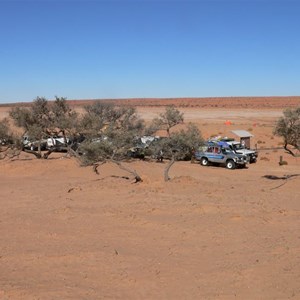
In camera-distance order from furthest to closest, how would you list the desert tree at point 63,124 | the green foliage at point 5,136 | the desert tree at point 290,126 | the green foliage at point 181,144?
1. the desert tree at point 63,124
2. the green foliage at point 5,136
3. the desert tree at point 290,126
4. the green foliage at point 181,144

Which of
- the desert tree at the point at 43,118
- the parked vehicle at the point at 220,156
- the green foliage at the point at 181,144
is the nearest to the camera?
the green foliage at the point at 181,144

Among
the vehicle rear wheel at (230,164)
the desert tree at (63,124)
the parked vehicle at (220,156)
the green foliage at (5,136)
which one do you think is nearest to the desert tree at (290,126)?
the parked vehicle at (220,156)

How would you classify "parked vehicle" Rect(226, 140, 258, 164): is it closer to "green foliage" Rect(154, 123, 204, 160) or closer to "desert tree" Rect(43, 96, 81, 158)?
"green foliage" Rect(154, 123, 204, 160)

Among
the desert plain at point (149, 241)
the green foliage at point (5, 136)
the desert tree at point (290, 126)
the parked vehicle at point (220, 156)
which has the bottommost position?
the parked vehicle at point (220, 156)

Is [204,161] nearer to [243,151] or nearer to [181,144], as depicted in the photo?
[243,151]

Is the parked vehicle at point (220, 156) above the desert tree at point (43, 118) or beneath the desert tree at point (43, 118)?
beneath

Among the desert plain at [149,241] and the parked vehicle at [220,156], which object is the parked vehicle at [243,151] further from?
the desert plain at [149,241]

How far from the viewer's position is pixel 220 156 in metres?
32.7

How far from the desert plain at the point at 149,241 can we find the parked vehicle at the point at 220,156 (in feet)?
34.2

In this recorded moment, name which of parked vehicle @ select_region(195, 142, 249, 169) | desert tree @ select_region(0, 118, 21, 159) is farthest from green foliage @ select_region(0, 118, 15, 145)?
parked vehicle @ select_region(195, 142, 249, 169)

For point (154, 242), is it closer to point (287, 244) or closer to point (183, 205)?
point (287, 244)

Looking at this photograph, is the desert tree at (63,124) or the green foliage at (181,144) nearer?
the green foliage at (181,144)

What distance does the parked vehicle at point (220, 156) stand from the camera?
31680 millimetres

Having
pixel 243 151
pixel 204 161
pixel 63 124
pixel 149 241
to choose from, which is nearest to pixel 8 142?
pixel 63 124
